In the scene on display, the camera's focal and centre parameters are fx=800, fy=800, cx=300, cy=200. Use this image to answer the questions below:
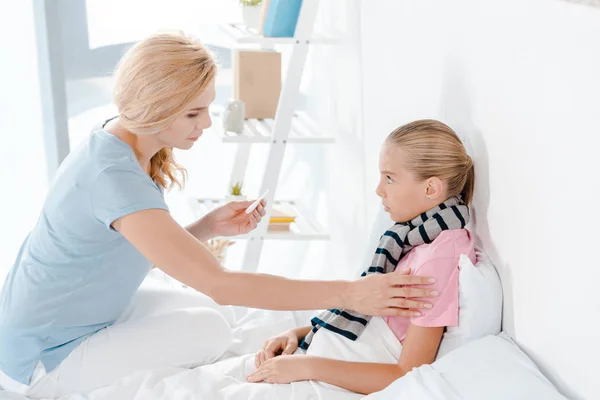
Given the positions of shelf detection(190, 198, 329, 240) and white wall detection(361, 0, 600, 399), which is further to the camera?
shelf detection(190, 198, 329, 240)

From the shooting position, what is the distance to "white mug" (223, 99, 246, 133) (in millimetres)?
2678

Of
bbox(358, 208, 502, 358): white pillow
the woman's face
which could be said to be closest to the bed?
bbox(358, 208, 502, 358): white pillow

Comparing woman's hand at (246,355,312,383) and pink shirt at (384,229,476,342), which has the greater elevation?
pink shirt at (384,229,476,342)

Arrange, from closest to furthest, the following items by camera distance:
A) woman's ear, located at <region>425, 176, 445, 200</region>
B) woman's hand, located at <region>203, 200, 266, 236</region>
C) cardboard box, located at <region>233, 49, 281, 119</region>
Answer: woman's ear, located at <region>425, 176, 445, 200</region> < woman's hand, located at <region>203, 200, 266, 236</region> < cardboard box, located at <region>233, 49, 281, 119</region>

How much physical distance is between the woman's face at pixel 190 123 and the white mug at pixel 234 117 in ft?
3.09

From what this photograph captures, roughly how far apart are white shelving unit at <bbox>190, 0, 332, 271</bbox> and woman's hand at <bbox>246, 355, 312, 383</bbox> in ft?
3.70

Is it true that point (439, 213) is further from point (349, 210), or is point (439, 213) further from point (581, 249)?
point (349, 210)

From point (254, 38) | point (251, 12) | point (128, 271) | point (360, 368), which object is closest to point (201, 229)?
point (128, 271)

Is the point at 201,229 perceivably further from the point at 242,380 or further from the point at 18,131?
the point at 18,131

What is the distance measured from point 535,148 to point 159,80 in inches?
28.5

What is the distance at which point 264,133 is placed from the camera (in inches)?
106

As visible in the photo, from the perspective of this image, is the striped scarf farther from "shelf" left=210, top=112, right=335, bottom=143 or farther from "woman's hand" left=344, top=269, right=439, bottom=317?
"shelf" left=210, top=112, right=335, bottom=143

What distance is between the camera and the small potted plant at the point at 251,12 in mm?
2779

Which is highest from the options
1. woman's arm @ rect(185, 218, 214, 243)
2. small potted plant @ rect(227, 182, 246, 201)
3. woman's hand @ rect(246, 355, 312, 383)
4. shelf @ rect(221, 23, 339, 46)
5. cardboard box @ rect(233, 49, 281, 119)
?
shelf @ rect(221, 23, 339, 46)
